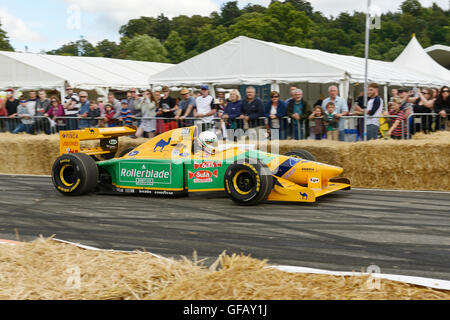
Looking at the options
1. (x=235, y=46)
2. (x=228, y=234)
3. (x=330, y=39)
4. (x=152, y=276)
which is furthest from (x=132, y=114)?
(x=330, y=39)

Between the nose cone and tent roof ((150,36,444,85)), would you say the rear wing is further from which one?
tent roof ((150,36,444,85))

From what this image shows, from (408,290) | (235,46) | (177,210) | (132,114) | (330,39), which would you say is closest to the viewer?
(408,290)

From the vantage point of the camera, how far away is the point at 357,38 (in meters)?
84.3

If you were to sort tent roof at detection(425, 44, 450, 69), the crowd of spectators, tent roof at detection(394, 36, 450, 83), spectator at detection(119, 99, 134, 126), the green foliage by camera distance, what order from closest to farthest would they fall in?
the crowd of spectators, spectator at detection(119, 99, 134, 126), tent roof at detection(394, 36, 450, 83), tent roof at detection(425, 44, 450, 69), the green foliage

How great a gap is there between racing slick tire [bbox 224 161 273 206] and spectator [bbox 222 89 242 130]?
353cm

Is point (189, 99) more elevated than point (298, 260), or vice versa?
point (189, 99)

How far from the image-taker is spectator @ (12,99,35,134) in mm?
14516

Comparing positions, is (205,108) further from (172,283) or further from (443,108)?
(172,283)

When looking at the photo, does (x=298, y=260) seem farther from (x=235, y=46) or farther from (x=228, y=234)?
(x=235, y=46)

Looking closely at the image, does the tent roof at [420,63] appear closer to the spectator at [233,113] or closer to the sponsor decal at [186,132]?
the spectator at [233,113]

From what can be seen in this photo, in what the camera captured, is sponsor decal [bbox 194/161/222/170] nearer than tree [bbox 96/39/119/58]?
Yes

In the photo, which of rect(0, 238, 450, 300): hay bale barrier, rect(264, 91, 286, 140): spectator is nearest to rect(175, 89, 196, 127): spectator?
rect(264, 91, 286, 140): spectator

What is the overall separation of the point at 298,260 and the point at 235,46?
1280 centimetres

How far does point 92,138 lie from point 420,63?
21.1m
